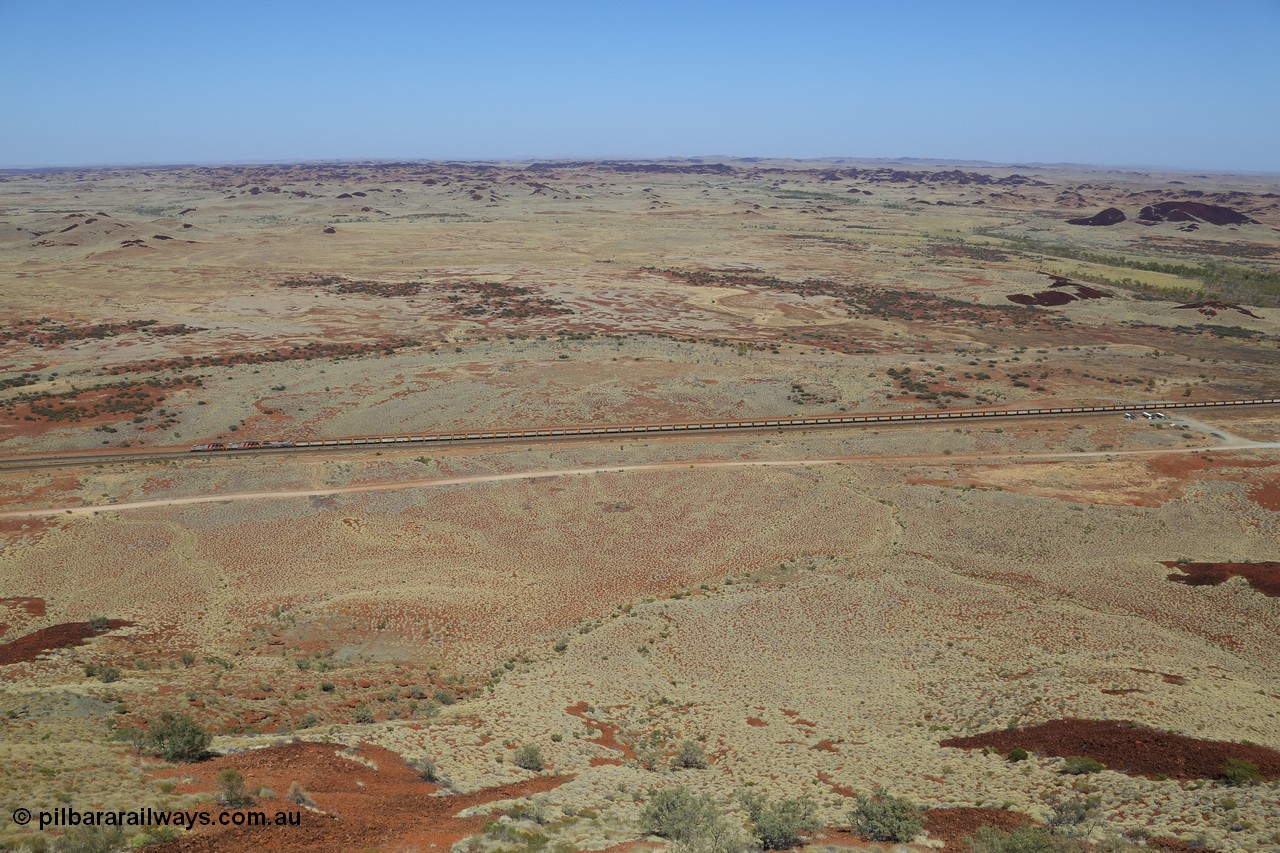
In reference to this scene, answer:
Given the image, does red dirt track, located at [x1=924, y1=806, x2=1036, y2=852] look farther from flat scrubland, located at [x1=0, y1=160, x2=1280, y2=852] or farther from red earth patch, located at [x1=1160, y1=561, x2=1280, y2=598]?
red earth patch, located at [x1=1160, y1=561, x2=1280, y2=598]

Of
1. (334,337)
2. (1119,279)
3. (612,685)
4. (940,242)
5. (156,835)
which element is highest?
(940,242)

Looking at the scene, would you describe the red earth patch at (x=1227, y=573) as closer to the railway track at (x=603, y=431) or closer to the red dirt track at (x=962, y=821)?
the red dirt track at (x=962, y=821)

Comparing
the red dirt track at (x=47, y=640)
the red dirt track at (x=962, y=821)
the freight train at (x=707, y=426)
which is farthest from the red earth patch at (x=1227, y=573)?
the red dirt track at (x=47, y=640)

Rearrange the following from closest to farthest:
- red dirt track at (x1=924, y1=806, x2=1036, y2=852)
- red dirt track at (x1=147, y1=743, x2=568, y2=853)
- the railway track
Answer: red dirt track at (x1=147, y1=743, x2=568, y2=853) < red dirt track at (x1=924, y1=806, x2=1036, y2=852) < the railway track

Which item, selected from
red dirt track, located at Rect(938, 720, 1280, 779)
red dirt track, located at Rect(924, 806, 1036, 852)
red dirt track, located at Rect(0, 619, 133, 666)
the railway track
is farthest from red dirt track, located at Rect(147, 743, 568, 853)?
the railway track

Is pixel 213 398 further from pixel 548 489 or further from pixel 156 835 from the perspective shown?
pixel 156 835

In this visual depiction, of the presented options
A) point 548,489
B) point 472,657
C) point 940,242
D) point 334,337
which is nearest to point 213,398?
point 334,337
